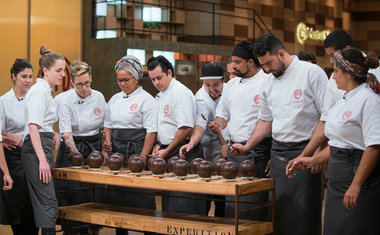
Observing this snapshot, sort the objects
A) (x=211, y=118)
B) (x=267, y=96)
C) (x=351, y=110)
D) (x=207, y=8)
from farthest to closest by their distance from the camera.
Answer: (x=207, y=8), (x=211, y=118), (x=267, y=96), (x=351, y=110)

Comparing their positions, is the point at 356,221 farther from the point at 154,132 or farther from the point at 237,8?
the point at 237,8

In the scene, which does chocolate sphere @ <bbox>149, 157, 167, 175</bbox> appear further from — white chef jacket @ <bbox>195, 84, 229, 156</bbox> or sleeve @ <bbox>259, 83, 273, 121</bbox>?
white chef jacket @ <bbox>195, 84, 229, 156</bbox>

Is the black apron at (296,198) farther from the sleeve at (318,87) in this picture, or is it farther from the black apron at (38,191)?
the black apron at (38,191)

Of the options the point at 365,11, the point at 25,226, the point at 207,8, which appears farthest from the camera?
the point at 365,11

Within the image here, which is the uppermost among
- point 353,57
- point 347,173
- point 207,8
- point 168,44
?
point 207,8

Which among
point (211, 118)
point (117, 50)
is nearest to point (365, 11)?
point (117, 50)

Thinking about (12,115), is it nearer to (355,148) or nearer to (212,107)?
(212,107)

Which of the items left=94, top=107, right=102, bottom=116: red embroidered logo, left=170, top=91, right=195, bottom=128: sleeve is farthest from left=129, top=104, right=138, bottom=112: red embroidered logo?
left=94, top=107, right=102, bottom=116: red embroidered logo

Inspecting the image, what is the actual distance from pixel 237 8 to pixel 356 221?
8.60 m

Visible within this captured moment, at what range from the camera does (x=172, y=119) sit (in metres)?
4.80

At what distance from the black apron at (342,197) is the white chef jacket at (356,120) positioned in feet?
0.20

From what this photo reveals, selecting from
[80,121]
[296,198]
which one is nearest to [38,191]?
[80,121]

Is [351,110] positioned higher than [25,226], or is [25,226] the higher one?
[351,110]

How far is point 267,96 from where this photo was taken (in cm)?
414
